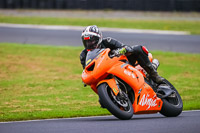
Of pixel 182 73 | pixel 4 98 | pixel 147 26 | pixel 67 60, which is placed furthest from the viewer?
pixel 147 26

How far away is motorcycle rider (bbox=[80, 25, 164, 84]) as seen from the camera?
6.83m

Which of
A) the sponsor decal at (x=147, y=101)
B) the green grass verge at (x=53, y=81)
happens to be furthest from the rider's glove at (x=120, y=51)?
the green grass verge at (x=53, y=81)

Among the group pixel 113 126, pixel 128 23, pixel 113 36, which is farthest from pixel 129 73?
pixel 128 23

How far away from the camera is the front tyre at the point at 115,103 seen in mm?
6191

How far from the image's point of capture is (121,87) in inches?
267

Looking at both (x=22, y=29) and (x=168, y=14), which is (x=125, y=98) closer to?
(x=22, y=29)

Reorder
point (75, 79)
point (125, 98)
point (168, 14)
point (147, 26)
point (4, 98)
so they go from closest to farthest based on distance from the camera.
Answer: point (125, 98) → point (4, 98) → point (75, 79) → point (147, 26) → point (168, 14)

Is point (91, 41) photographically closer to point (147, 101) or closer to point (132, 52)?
point (132, 52)

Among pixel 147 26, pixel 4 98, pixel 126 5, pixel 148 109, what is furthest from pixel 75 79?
pixel 126 5

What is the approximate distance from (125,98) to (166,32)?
16831mm

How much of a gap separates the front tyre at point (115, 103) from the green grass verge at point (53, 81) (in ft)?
5.03

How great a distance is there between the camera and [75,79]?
12109 mm

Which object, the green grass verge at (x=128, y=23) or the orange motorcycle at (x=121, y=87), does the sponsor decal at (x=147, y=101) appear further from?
the green grass verge at (x=128, y=23)

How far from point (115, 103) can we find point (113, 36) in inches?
574
